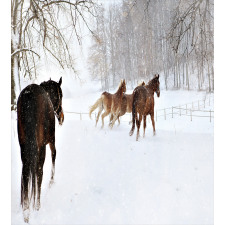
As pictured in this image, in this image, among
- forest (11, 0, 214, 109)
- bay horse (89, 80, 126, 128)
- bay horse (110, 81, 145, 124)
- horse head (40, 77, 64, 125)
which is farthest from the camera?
bay horse (110, 81, 145, 124)

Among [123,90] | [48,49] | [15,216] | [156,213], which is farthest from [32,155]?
[123,90]

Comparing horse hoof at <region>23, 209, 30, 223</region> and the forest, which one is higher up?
the forest

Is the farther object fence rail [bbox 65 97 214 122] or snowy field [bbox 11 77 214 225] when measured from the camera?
fence rail [bbox 65 97 214 122]

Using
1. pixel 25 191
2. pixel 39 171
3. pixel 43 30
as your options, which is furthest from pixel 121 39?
pixel 25 191

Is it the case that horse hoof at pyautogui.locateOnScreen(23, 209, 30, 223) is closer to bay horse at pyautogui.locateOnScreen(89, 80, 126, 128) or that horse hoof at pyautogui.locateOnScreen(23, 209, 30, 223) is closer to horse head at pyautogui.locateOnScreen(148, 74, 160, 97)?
bay horse at pyautogui.locateOnScreen(89, 80, 126, 128)

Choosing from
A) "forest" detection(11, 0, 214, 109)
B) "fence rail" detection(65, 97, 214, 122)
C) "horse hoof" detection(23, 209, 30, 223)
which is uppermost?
"forest" detection(11, 0, 214, 109)

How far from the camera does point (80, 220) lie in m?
2.12

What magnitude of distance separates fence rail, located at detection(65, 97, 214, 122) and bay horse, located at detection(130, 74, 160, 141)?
0.22 metres

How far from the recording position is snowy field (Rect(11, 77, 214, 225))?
2186 millimetres

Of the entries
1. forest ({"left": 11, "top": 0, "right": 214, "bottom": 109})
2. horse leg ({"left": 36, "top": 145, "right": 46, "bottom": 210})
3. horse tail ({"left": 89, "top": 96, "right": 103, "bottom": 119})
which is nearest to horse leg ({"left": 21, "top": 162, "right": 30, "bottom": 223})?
horse leg ({"left": 36, "top": 145, "right": 46, "bottom": 210})

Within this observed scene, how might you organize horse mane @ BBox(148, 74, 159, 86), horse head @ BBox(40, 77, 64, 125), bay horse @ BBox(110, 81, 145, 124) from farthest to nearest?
bay horse @ BBox(110, 81, 145, 124)
horse mane @ BBox(148, 74, 159, 86)
horse head @ BBox(40, 77, 64, 125)

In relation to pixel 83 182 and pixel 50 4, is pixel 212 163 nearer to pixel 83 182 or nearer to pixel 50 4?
pixel 83 182

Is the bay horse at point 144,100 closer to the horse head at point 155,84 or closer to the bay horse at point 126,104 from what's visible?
the horse head at point 155,84

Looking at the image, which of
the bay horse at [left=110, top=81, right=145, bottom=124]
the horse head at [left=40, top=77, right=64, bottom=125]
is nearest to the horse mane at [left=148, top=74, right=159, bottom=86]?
the bay horse at [left=110, top=81, right=145, bottom=124]
